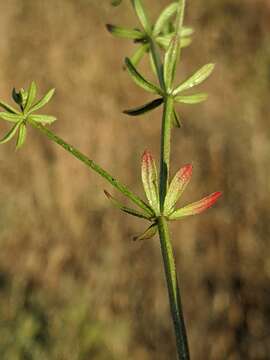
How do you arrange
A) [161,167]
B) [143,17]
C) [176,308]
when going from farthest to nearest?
[143,17] < [161,167] < [176,308]

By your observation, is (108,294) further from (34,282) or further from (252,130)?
(252,130)

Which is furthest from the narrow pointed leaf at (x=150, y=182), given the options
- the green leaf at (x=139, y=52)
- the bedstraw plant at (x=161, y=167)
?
the green leaf at (x=139, y=52)

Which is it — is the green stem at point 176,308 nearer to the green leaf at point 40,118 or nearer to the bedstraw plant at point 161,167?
the bedstraw plant at point 161,167

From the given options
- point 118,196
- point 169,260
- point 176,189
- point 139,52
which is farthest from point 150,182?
point 118,196

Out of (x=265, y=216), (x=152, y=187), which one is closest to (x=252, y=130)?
(x=265, y=216)

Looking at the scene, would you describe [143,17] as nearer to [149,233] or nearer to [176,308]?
[149,233]

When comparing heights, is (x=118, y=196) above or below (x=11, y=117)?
above

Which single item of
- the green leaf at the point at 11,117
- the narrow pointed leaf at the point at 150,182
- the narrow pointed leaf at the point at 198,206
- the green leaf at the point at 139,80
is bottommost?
the narrow pointed leaf at the point at 198,206
